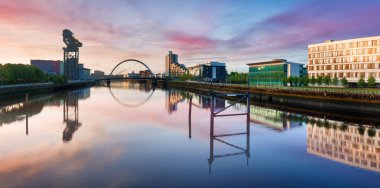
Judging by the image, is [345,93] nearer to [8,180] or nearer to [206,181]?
[206,181]

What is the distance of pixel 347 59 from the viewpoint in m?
110

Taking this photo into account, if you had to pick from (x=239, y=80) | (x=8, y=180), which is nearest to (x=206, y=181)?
(x=8, y=180)

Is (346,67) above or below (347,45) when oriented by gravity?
below

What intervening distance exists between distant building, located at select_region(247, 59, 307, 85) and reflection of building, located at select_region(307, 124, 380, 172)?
371 ft

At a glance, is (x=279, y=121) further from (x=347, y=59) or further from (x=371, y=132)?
(x=347, y=59)

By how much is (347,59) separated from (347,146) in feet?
306

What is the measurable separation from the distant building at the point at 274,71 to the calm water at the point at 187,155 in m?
116

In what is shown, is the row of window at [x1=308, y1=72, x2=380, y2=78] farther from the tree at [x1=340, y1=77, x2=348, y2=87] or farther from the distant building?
the distant building

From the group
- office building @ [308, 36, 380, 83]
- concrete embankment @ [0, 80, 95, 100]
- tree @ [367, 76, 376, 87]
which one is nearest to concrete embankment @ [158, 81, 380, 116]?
tree @ [367, 76, 376, 87]

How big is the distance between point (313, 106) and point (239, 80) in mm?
118926

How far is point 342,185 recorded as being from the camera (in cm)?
1931

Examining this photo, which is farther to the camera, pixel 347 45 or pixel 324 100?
pixel 347 45

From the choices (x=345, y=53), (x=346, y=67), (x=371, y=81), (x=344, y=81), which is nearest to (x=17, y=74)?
(x=344, y=81)

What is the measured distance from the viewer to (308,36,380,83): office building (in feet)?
328
